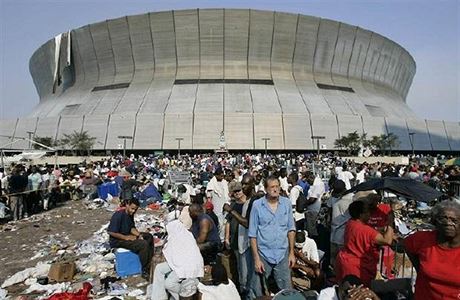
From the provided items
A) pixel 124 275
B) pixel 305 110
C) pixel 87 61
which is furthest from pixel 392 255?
pixel 87 61

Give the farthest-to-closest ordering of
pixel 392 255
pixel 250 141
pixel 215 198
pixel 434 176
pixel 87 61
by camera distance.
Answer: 1. pixel 87 61
2. pixel 250 141
3. pixel 434 176
4. pixel 215 198
5. pixel 392 255

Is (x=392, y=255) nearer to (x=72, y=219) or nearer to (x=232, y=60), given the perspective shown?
(x=72, y=219)

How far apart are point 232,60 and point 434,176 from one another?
42910 millimetres

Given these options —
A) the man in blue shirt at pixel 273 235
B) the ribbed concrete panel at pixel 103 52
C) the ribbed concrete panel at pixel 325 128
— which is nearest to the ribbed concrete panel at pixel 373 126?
the ribbed concrete panel at pixel 325 128

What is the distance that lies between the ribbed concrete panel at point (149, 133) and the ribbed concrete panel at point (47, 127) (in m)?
10.9

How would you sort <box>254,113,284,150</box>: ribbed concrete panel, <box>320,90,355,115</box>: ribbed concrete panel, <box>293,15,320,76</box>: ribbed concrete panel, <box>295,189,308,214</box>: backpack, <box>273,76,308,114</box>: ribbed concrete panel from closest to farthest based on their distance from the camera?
<box>295,189,308,214</box>: backpack → <box>254,113,284,150</box>: ribbed concrete panel → <box>273,76,308,114</box>: ribbed concrete panel → <box>320,90,355,115</box>: ribbed concrete panel → <box>293,15,320,76</box>: ribbed concrete panel

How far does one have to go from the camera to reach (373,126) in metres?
52.3

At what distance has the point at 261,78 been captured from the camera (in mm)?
54938

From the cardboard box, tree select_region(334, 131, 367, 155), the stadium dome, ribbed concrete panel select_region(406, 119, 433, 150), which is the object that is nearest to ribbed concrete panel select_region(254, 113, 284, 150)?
the stadium dome

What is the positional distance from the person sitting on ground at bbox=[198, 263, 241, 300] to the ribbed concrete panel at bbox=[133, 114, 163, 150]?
45009 millimetres

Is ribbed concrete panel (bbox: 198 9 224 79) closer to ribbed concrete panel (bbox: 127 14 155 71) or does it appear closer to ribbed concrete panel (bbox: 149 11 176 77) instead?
ribbed concrete panel (bbox: 149 11 176 77)

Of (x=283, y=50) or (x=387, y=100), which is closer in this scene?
(x=283, y=50)

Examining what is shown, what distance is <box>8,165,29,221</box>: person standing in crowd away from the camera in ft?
40.7

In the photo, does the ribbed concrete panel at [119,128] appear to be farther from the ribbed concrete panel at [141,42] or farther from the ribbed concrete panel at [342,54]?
the ribbed concrete panel at [342,54]
